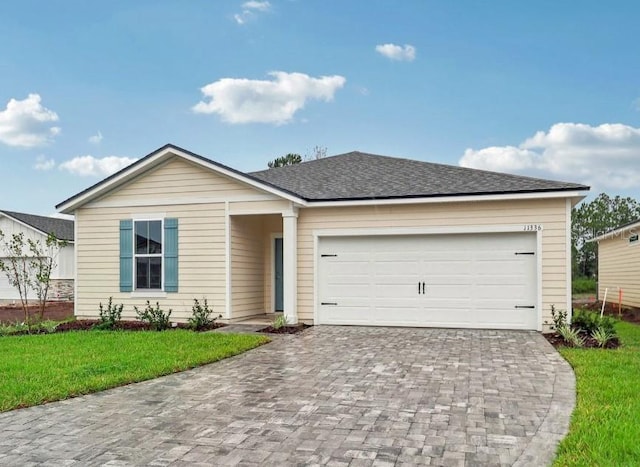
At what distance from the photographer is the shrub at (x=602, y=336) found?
962cm

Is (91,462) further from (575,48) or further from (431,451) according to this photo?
(575,48)

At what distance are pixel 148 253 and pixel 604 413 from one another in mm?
10882

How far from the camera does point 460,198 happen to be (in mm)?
11562

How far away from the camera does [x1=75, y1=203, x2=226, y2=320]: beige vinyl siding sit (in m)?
12.8

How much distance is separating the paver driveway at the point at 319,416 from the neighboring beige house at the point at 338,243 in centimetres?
351

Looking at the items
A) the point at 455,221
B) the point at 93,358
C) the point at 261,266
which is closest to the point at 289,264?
the point at 261,266

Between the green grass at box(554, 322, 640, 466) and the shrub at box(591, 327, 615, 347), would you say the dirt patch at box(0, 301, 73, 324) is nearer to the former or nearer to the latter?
the shrub at box(591, 327, 615, 347)

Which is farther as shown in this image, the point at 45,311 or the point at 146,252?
the point at 45,311

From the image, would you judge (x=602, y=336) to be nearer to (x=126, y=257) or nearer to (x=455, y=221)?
(x=455, y=221)

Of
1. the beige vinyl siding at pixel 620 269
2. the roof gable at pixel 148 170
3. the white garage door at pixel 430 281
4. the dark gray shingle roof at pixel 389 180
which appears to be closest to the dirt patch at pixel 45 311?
the roof gable at pixel 148 170

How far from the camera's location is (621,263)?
71.2ft

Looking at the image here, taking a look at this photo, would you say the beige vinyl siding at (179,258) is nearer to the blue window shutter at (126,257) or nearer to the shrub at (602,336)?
the blue window shutter at (126,257)

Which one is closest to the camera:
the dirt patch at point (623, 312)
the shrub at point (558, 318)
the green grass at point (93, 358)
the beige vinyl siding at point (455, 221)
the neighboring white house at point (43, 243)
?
the green grass at point (93, 358)

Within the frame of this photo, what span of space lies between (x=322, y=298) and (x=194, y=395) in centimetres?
664
